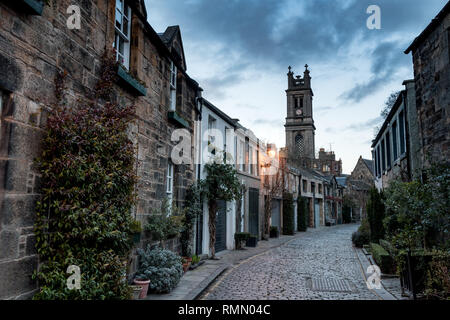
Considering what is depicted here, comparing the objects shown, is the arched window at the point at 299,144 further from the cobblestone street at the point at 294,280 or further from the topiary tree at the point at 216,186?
the topiary tree at the point at 216,186

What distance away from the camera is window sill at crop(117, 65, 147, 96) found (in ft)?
19.6

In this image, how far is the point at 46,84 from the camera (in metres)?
4.27

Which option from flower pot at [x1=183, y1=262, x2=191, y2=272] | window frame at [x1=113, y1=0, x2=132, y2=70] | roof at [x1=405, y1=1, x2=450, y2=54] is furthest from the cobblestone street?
roof at [x1=405, y1=1, x2=450, y2=54]

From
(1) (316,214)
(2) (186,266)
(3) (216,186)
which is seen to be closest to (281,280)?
(2) (186,266)

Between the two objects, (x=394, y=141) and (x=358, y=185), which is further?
(x=358, y=185)

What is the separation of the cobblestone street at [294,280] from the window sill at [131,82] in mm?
4567

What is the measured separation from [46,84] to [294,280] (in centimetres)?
750

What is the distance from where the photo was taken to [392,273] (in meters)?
9.17

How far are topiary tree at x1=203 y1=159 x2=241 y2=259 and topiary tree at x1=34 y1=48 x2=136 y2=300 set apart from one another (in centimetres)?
710

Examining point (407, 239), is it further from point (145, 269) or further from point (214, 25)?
point (214, 25)

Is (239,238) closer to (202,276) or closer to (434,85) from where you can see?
(202,276)

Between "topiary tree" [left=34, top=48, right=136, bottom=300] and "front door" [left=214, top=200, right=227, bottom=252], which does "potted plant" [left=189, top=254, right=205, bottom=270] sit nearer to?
"front door" [left=214, top=200, right=227, bottom=252]

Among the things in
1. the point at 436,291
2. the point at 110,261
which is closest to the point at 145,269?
the point at 110,261

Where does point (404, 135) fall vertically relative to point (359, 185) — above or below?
below
